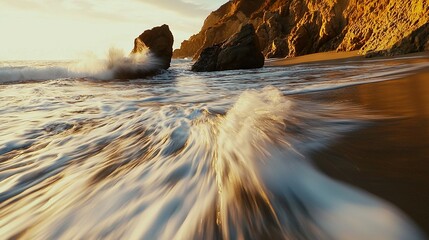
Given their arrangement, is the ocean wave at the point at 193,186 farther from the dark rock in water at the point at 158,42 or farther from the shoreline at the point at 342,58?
the dark rock in water at the point at 158,42

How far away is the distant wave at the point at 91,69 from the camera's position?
1129cm

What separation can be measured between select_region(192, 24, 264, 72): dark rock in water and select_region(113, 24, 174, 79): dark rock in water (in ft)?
5.75

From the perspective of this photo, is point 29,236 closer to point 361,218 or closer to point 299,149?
point 361,218

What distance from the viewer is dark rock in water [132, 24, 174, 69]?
1355 cm

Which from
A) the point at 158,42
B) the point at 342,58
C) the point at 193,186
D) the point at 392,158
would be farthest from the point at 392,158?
the point at 158,42

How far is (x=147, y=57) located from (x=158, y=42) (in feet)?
4.74

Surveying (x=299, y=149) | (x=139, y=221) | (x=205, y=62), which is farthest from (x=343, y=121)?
(x=205, y=62)

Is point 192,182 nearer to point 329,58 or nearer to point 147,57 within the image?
point 147,57

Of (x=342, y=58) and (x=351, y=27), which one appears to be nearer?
(x=342, y=58)

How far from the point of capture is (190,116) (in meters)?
3.10

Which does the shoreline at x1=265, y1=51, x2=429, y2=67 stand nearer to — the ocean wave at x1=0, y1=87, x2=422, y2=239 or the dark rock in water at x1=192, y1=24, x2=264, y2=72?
the dark rock in water at x1=192, y1=24, x2=264, y2=72

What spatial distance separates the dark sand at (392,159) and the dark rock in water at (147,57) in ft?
35.1

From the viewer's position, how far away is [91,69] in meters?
11.8

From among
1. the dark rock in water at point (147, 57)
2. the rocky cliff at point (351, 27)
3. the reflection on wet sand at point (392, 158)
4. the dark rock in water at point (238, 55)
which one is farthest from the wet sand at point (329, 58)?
the reflection on wet sand at point (392, 158)
